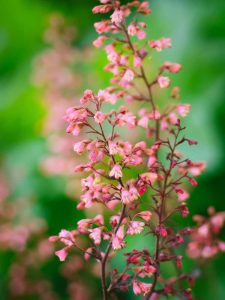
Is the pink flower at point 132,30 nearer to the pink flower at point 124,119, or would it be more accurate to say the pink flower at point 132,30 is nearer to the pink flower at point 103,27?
the pink flower at point 103,27

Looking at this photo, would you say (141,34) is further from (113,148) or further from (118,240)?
(118,240)

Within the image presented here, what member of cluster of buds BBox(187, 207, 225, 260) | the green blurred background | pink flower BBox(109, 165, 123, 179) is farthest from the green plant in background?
the green blurred background

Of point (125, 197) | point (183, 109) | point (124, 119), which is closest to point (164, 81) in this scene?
point (183, 109)

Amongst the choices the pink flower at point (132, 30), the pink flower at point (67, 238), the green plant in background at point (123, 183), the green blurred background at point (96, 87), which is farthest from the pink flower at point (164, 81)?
the green blurred background at point (96, 87)

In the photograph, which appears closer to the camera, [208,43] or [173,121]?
[173,121]

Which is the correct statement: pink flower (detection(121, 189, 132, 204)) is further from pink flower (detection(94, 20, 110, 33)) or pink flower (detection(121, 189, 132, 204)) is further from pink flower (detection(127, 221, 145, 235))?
pink flower (detection(94, 20, 110, 33))

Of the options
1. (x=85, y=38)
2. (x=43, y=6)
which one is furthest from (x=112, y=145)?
(x=43, y=6)

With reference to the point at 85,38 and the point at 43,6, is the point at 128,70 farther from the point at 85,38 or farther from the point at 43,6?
the point at 43,6

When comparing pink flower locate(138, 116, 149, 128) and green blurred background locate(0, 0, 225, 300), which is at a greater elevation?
green blurred background locate(0, 0, 225, 300)

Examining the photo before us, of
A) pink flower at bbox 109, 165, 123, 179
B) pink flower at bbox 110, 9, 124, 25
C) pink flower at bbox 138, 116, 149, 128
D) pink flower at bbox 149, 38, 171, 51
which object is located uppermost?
pink flower at bbox 110, 9, 124, 25
